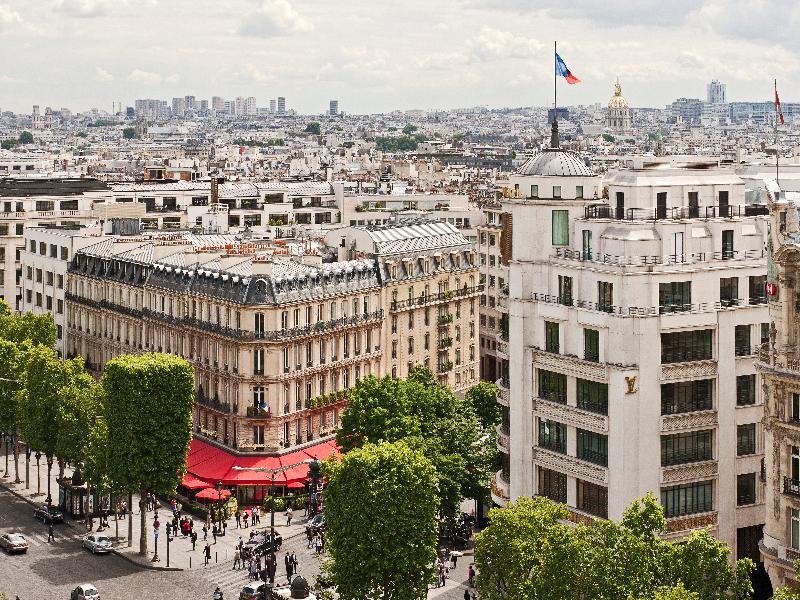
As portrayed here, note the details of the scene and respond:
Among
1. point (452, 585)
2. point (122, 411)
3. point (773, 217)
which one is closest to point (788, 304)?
point (773, 217)

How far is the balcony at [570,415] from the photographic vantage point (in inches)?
3356

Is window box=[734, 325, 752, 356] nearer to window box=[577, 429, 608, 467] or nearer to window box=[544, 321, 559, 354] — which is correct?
window box=[577, 429, 608, 467]

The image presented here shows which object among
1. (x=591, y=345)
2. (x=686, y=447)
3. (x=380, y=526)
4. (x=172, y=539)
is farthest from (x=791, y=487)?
(x=172, y=539)

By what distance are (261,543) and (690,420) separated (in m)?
34.2

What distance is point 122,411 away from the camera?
106 m

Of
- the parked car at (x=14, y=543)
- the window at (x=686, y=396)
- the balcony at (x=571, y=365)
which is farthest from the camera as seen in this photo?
the parked car at (x=14, y=543)

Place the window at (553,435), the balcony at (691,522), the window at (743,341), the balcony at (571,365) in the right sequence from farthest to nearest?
1. the window at (553,435)
2. the window at (743,341)
3. the balcony at (571,365)
4. the balcony at (691,522)

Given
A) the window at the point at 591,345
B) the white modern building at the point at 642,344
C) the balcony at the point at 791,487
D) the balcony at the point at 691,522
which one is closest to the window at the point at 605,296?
the white modern building at the point at 642,344

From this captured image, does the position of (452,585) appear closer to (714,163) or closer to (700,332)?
(700,332)

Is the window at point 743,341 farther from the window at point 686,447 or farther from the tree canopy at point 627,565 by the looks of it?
the tree canopy at point 627,565

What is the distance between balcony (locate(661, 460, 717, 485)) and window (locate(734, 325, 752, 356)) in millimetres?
6943

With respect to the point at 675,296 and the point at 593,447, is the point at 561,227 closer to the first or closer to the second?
the point at 675,296

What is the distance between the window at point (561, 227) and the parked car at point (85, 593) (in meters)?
37.3

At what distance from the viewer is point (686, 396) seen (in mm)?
85375
